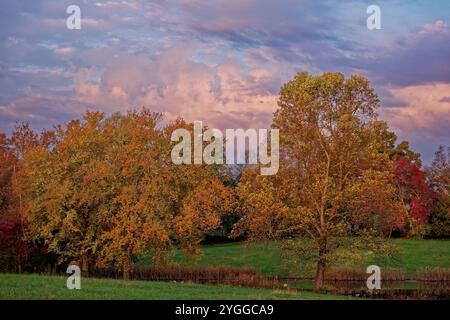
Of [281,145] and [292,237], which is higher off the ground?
[281,145]

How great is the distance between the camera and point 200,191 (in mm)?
44938

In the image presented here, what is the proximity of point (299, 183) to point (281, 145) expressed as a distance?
9.41ft

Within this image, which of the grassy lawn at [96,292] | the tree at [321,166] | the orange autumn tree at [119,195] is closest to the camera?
the grassy lawn at [96,292]

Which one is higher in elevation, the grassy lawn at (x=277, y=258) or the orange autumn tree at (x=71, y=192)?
the orange autumn tree at (x=71, y=192)

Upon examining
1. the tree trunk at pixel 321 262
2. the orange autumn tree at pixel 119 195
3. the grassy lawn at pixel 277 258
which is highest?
the orange autumn tree at pixel 119 195

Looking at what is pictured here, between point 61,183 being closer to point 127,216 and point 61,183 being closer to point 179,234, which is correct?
point 127,216

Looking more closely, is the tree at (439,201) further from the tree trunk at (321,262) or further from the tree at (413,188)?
the tree trunk at (321,262)

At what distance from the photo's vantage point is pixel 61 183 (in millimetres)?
46438

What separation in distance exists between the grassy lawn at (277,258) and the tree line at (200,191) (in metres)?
18.0

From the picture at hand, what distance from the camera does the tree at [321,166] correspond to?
134 ft

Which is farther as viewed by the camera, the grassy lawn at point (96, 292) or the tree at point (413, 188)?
the tree at point (413, 188)
